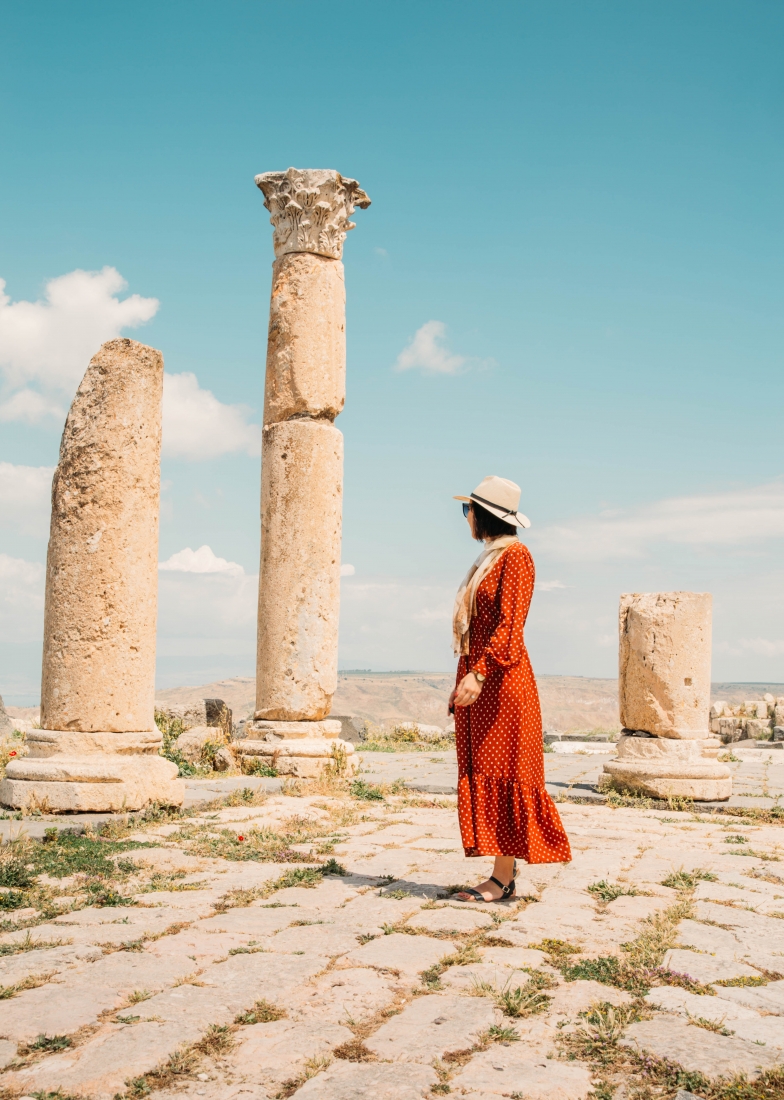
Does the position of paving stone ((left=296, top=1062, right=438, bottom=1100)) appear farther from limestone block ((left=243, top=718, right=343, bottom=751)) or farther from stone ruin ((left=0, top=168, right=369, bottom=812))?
limestone block ((left=243, top=718, right=343, bottom=751))

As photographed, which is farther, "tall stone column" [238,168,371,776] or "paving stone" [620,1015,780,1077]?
"tall stone column" [238,168,371,776]

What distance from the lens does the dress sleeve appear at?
4.99m

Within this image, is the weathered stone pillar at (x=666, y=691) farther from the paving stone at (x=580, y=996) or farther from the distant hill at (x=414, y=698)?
the distant hill at (x=414, y=698)

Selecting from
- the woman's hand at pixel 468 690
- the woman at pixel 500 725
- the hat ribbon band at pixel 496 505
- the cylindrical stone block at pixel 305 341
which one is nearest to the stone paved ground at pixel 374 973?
the woman at pixel 500 725

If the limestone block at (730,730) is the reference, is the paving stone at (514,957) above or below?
above

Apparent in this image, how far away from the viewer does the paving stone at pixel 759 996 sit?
340 cm

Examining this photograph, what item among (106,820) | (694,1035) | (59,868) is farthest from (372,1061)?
(106,820)

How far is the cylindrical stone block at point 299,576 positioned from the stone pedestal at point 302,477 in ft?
0.03

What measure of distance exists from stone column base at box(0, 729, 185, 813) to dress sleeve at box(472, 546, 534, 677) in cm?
310

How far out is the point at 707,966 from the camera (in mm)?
3842

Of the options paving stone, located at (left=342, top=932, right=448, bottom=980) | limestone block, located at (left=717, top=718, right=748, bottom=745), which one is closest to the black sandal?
paving stone, located at (left=342, top=932, right=448, bottom=980)

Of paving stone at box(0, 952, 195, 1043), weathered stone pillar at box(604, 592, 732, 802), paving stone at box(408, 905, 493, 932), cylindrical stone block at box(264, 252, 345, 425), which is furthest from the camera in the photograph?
cylindrical stone block at box(264, 252, 345, 425)

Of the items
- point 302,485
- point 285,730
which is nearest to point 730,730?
point 285,730

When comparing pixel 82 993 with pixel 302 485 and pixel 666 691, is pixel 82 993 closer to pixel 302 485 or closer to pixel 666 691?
pixel 302 485
